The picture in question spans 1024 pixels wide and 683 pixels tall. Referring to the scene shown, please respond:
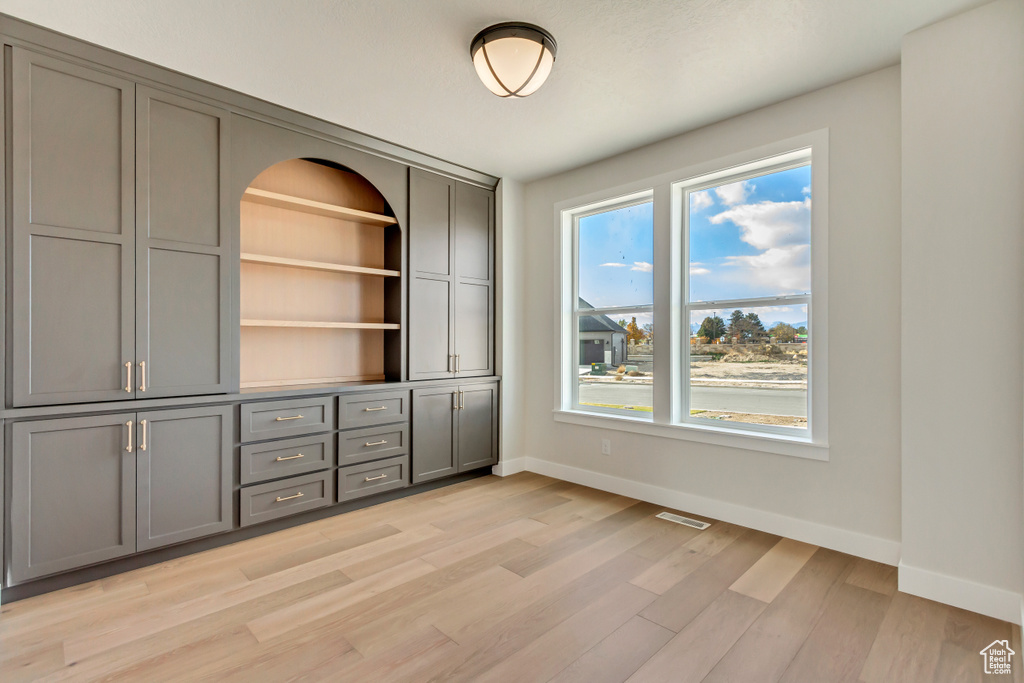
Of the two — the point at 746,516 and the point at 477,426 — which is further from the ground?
the point at 477,426

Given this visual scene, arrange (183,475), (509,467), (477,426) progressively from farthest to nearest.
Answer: (509,467), (477,426), (183,475)

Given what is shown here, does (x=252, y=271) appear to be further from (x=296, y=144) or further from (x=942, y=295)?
(x=942, y=295)

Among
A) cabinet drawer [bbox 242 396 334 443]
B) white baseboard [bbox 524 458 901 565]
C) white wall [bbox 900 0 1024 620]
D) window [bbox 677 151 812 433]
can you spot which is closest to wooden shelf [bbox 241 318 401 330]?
cabinet drawer [bbox 242 396 334 443]

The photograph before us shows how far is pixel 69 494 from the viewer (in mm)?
2383

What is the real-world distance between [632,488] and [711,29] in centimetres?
297

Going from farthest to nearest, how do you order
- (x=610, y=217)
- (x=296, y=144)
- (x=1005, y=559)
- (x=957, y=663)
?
(x=610, y=217)
(x=296, y=144)
(x=1005, y=559)
(x=957, y=663)

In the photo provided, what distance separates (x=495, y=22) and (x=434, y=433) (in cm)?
284

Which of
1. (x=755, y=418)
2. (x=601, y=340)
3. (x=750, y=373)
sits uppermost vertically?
(x=601, y=340)

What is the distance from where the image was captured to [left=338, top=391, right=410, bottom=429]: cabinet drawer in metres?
3.42

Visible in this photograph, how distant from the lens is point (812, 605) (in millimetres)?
2234

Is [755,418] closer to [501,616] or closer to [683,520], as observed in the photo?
[683,520]

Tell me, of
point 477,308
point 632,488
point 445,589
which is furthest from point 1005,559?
point 477,308

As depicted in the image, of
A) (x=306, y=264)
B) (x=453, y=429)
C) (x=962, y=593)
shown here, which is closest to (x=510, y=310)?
(x=453, y=429)

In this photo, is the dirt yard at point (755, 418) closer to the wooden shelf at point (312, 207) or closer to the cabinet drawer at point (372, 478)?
the cabinet drawer at point (372, 478)
